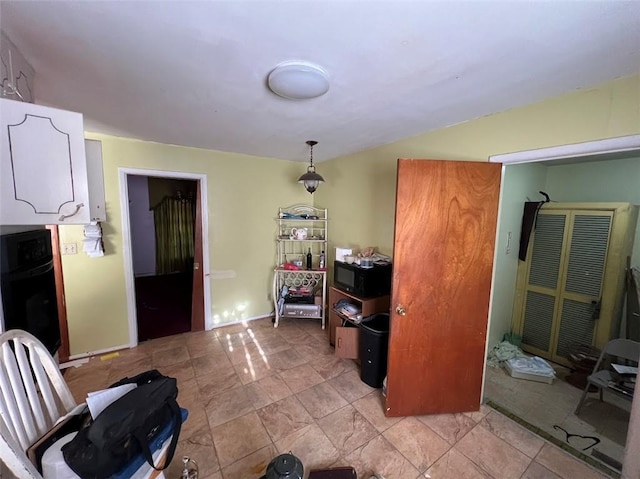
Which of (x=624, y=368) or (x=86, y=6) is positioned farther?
(x=624, y=368)

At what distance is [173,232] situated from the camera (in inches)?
233

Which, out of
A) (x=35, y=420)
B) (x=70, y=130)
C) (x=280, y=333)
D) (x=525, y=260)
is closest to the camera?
(x=70, y=130)

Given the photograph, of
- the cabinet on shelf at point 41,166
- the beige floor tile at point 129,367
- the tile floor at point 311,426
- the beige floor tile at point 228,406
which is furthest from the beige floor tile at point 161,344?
the cabinet on shelf at point 41,166

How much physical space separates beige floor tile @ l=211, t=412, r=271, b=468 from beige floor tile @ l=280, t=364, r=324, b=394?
44 cm

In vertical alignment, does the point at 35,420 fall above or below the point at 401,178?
below

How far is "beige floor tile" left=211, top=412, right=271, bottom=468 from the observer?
1655 millimetres

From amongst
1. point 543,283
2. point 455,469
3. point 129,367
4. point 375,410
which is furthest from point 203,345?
point 543,283

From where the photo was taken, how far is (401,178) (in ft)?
6.02

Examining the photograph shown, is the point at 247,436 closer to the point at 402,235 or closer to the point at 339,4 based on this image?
the point at 402,235

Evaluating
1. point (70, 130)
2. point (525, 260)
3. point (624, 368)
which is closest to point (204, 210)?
point (70, 130)

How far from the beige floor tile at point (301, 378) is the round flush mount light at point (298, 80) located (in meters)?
2.37

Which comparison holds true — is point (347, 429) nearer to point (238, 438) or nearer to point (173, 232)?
point (238, 438)

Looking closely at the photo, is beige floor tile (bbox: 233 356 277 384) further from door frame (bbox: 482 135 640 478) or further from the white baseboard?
door frame (bbox: 482 135 640 478)

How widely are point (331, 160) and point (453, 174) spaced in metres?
1.98
